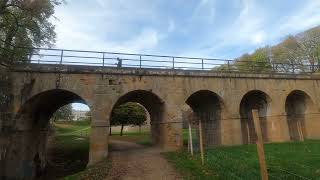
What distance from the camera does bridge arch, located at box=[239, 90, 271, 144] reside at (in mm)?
22531

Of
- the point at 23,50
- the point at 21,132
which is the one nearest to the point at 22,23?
the point at 23,50

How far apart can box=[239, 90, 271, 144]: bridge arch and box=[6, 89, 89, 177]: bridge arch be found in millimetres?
12391

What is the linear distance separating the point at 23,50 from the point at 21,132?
211 inches

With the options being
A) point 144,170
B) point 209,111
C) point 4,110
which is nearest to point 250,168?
point 144,170

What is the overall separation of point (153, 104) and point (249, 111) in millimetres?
8120

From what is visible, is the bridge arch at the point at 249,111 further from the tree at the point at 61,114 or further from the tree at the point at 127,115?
the tree at the point at 61,114

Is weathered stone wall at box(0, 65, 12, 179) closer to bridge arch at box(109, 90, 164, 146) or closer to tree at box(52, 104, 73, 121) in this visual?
bridge arch at box(109, 90, 164, 146)

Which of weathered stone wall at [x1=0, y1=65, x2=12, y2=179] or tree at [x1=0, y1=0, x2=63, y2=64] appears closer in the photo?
weathered stone wall at [x1=0, y1=65, x2=12, y2=179]

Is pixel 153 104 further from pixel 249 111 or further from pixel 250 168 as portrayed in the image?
pixel 250 168

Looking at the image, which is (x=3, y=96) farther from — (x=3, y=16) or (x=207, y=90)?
(x=207, y=90)

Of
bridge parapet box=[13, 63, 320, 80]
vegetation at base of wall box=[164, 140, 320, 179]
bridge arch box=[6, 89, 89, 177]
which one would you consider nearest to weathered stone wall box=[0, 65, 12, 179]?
bridge arch box=[6, 89, 89, 177]

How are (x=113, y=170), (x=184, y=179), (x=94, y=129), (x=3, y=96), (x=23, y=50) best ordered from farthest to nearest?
(x=23, y=50)
(x=94, y=129)
(x=3, y=96)
(x=113, y=170)
(x=184, y=179)

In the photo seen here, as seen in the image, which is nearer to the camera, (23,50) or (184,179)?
(184,179)

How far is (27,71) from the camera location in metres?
17.1
